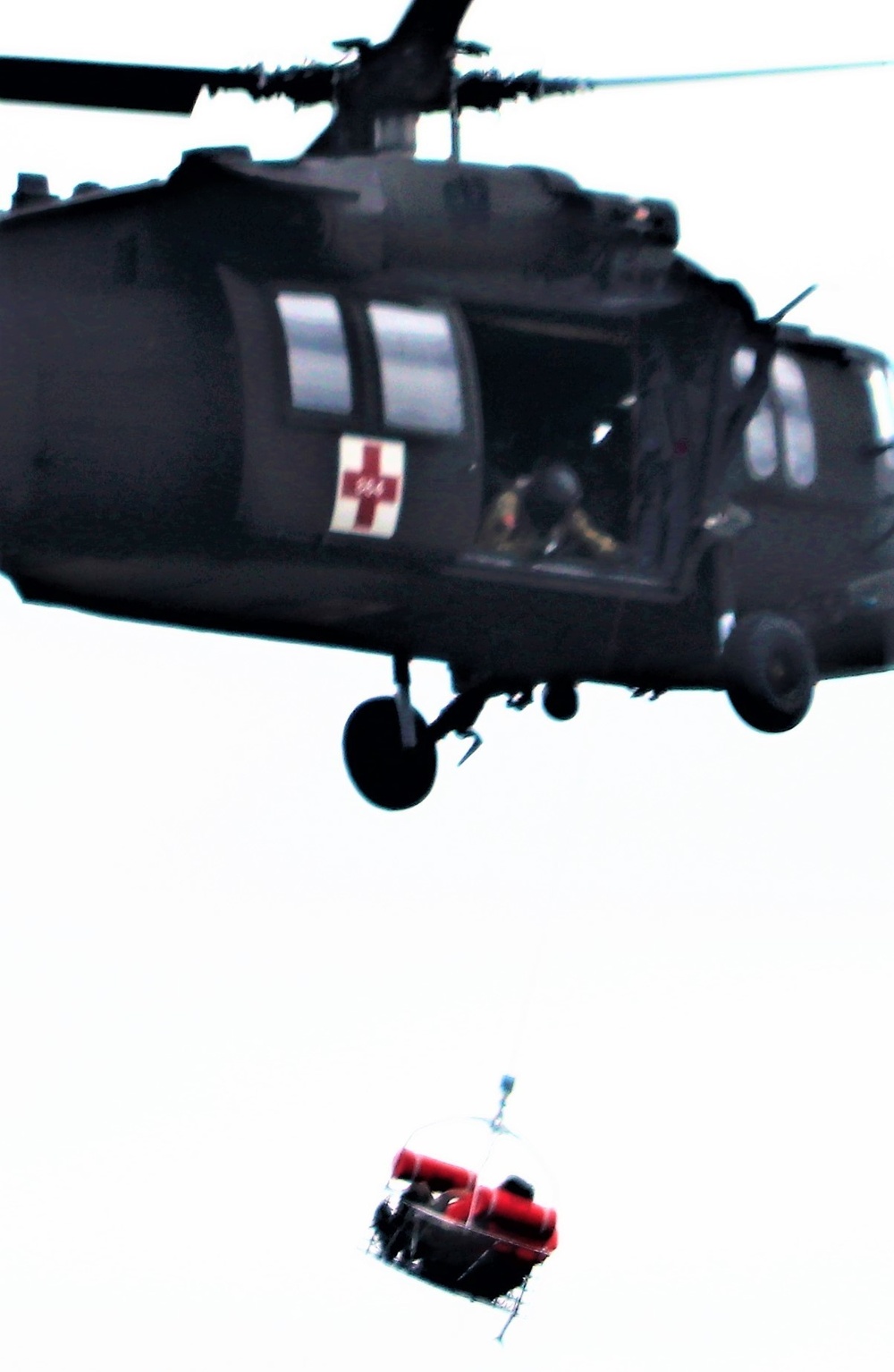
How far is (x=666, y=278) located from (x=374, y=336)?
97.2 inches

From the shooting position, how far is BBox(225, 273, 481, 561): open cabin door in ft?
88.5

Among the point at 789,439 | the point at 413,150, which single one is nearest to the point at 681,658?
the point at 789,439

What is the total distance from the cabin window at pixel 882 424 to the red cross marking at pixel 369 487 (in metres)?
5.15

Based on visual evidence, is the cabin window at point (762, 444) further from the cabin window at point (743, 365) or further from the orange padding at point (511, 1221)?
the orange padding at point (511, 1221)

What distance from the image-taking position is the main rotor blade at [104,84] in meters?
27.3

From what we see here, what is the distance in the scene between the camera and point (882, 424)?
1241 inches

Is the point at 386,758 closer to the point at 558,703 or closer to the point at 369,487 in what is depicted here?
the point at 558,703

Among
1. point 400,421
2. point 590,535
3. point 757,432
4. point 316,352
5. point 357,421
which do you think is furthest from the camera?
point 757,432

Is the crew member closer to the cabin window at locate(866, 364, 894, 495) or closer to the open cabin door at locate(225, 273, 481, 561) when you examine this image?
the open cabin door at locate(225, 273, 481, 561)

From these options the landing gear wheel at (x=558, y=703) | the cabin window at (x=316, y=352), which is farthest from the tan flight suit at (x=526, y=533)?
the landing gear wheel at (x=558, y=703)

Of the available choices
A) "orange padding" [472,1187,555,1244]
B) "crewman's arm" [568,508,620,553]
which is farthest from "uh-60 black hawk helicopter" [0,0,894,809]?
"orange padding" [472,1187,555,1244]

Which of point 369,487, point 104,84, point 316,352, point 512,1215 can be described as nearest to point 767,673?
point 369,487

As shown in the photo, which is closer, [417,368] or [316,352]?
[316,352]

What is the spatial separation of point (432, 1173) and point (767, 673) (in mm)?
4297
